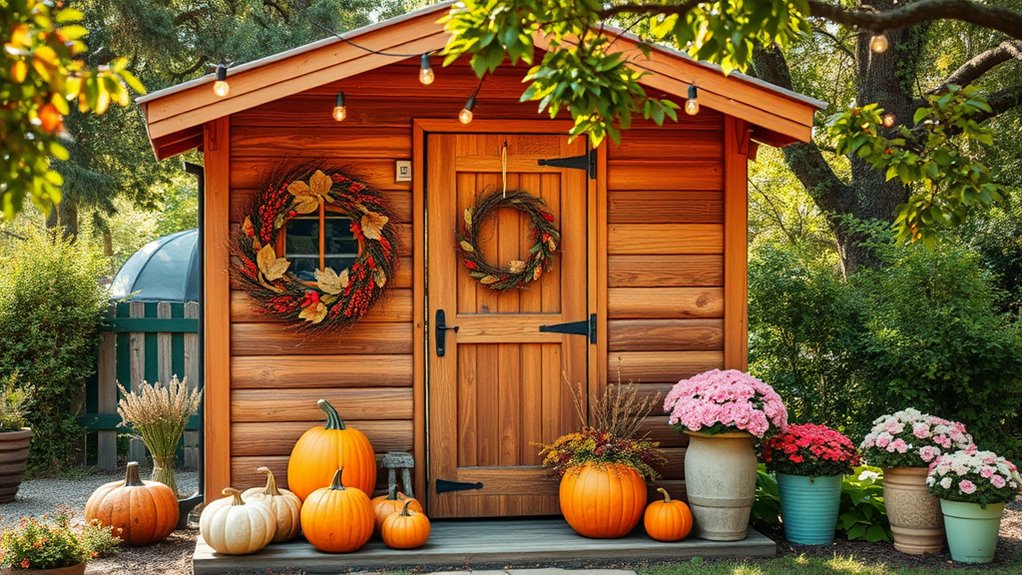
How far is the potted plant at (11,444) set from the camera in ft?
23.7

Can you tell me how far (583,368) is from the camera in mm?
6035

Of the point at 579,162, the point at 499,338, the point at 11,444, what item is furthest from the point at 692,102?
the point at 11,444

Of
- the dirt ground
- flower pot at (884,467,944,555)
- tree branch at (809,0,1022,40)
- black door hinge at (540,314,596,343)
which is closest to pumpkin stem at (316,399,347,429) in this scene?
the dirt ground

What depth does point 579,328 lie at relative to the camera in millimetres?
6031

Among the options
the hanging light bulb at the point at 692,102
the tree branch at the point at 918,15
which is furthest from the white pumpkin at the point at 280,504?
the tree branch at the point at 918,15

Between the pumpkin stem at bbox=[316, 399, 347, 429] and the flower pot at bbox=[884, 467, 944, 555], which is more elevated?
the pumpkin stem at bbox=[316, 399, 347, 429]

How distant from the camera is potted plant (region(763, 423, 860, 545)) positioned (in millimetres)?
5750

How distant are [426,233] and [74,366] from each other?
13.6 ft

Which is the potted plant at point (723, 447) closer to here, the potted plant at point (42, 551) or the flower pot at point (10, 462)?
the potted plant at point (42, 551)

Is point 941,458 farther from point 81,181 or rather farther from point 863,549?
point 81,181

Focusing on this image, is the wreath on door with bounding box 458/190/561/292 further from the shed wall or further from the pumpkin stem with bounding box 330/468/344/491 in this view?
the pumpkin stem with bounding box 330/468/344/491

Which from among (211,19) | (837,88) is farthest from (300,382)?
(837,88)

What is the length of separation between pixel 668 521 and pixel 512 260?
1.69 metres

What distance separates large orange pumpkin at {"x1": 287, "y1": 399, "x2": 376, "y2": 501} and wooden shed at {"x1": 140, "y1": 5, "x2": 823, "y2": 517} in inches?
10.0
